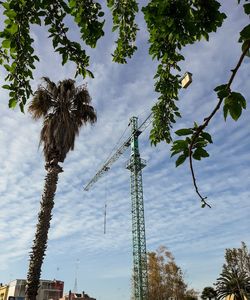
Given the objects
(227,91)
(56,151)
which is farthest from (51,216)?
(227,91)

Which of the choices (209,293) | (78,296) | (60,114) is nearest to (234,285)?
(209,293)

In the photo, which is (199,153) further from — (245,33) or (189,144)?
(245,33)

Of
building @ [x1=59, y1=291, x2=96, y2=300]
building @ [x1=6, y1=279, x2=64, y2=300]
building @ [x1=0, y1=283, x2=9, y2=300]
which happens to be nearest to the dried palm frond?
building @ [x1=59, y1=291, x2=96, y2=300]

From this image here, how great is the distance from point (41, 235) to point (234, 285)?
6633cm

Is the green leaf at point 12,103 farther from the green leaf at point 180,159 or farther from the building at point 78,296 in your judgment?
the building at point 78,296

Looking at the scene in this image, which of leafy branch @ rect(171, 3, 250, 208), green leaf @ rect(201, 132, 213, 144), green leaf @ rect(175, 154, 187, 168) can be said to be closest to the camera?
leafy branch @ rect(171, 3, 250, 208)

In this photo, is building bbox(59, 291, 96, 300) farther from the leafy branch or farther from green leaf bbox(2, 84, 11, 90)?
the leafy branch

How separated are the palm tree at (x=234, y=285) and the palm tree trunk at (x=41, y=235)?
5940 centimetres

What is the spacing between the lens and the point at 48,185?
15.1 m

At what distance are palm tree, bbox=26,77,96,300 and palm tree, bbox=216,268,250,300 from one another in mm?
58229

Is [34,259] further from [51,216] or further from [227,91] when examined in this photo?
[227,91]

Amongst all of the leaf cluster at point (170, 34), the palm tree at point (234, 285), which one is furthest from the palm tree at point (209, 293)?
the leaf cluster at point (170, 34)

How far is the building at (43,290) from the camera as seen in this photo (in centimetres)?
6016

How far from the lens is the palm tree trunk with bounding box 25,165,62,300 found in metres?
13.3
